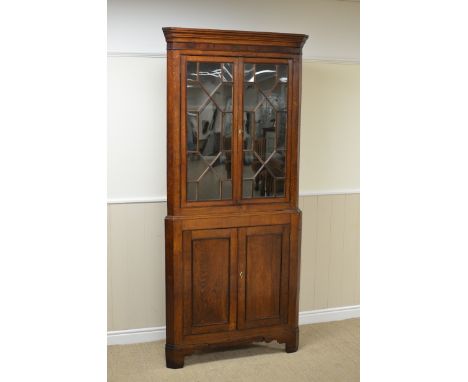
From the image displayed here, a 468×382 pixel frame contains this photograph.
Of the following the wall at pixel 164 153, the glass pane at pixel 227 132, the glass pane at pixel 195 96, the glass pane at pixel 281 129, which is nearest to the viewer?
the glass pane at pixel 195 96

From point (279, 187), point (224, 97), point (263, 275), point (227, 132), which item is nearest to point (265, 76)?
point (224, 97)

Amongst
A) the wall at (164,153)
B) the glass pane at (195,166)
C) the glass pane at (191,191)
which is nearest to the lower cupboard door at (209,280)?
the glass pane at (191,191)

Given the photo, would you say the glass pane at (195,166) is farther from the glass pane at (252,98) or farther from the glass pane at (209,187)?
the glass pane at (252,98)

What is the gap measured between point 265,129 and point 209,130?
370 mm

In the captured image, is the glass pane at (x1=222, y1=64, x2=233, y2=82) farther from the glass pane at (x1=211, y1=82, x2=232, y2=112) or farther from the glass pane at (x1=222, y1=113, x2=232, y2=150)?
the glass pane at (x1=222, y1=113, x2=232, y2=150)

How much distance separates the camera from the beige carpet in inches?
126

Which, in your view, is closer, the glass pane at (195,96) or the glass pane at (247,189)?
the glass pane at (195,96)

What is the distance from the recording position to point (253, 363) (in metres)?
3.39

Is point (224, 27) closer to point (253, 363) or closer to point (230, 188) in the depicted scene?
point (230, 188)

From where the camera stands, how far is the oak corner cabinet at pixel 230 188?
3.15 m
